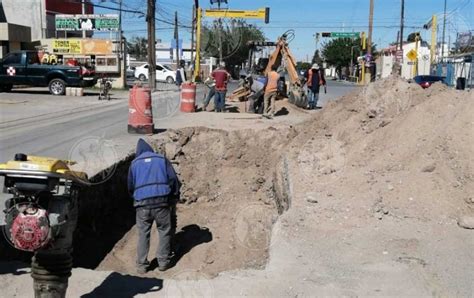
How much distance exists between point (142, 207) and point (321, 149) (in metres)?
4.41

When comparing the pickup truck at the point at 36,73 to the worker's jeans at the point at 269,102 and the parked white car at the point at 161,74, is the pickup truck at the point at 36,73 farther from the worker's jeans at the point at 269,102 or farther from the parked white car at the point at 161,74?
the parked white car at the point at 161,74

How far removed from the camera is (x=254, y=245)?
892cm

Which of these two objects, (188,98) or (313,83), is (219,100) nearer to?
(188,98)

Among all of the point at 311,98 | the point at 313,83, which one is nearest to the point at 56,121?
the point at 313,83

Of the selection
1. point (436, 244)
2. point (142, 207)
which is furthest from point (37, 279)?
point (436, 244)

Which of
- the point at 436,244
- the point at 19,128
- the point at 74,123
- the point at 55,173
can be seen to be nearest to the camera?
the point at 55,173

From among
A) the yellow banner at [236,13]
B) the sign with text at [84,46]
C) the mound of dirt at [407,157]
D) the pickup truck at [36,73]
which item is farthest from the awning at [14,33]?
the mound of dirt at [407,157]

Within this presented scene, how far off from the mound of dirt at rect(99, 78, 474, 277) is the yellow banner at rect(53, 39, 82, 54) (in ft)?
82.4

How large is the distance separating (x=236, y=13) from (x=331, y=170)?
16009 millimetres

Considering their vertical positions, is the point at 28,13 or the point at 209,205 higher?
the point at 28,13

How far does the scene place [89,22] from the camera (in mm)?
39469

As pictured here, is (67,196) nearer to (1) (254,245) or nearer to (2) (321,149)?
(1) (254,245)

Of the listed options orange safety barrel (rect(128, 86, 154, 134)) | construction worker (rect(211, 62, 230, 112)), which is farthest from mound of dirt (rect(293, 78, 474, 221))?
construction worker (rect(211, 62, 230, 112))

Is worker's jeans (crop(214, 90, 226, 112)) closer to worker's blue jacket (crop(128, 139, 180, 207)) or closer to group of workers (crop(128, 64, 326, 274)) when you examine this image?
group of workers (crop(128, 64, 326, 274))
